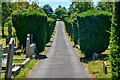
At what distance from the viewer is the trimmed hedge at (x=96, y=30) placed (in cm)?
2659

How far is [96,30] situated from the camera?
87.7ft

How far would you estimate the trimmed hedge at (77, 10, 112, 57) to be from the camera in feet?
87.2

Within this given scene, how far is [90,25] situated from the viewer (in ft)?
87.9

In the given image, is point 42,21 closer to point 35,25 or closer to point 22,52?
point 35,25

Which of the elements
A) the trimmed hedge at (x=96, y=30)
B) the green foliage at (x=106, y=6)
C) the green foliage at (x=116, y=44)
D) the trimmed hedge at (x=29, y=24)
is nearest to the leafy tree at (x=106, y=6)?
the green foliage at (x=106, y=6)

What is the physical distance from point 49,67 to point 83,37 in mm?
6270

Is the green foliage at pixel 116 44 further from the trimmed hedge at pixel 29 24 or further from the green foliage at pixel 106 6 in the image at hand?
the green foliage at pixel 106 6

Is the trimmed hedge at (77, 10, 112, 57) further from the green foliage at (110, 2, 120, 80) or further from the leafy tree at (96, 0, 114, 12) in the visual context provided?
the leafy tree at (96, 0, 114, 12)

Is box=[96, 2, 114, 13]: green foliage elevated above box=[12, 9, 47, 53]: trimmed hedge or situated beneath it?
elevated above

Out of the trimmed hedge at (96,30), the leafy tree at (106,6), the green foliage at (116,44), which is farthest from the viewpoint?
the leafy tree at (106,6)

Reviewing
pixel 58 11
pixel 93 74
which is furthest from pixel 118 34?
pixel 58 11

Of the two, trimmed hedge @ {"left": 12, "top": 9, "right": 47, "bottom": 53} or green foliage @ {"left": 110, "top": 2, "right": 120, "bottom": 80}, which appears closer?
green foliage @ {"left": 110, "top": 2, "right": 120, "bottom": 80}

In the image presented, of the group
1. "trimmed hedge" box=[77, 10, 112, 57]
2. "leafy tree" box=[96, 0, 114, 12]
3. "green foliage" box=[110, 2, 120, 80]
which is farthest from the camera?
"leafy tree" box=[96, 0, 114, 12]

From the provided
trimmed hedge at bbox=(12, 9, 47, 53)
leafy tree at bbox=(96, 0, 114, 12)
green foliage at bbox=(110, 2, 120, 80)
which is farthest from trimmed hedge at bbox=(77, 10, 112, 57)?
leafy tree at bbox=(96, 0, 114, 12)
